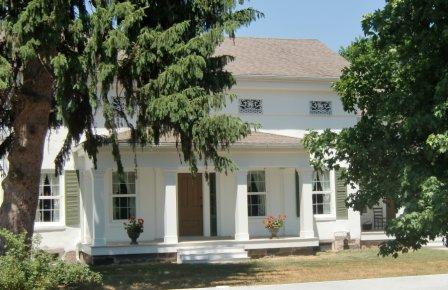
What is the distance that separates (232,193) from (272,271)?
625 cm

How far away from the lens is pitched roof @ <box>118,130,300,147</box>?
20033 mm

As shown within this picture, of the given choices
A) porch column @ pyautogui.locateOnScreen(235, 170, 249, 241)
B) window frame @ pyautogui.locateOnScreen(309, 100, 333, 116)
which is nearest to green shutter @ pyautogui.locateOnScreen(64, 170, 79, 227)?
porch column @ pyautogui.locateOnScreen(235, 170, 249, 241)

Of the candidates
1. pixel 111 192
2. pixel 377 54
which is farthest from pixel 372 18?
A: pixel 111 192

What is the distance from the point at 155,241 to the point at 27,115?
8.03 meters

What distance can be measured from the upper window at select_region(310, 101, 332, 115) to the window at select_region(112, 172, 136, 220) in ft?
21.8

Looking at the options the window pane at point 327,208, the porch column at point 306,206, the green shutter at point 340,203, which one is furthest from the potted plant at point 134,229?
the green shutter at point 340,203

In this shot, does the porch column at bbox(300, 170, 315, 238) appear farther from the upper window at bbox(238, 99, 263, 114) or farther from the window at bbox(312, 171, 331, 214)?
the upper window at bbox(238, 99, 263, 114)

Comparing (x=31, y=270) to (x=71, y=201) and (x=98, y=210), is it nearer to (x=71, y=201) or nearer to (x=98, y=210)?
(x=98, y=210)

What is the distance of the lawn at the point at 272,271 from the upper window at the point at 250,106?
5.21m

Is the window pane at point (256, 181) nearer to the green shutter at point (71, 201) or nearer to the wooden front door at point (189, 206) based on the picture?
the wooden front door at point (189, 206)

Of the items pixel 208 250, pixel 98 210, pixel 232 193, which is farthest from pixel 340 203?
pixel 98 210

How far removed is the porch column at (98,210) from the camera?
19125 mm

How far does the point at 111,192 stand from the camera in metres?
21.1

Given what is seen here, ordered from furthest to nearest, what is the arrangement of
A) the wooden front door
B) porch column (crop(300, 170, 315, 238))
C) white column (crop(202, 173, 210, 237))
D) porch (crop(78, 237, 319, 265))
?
the wooden front door < white column (crop(202, 173, 210, 237)) < porch column (crop(300, 170, 315, 238)) < porch (crop(78, 237, 319, 265))
